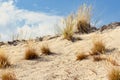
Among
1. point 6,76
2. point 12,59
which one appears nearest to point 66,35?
point 12,59

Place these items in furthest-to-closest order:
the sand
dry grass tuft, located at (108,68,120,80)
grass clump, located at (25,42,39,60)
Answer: grass clump, located at (25,42,39,60)
the sand
dry grass tuft, located at (108,68,120,80)

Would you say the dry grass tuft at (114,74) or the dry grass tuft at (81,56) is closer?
the dry grass tuft at (114,74)

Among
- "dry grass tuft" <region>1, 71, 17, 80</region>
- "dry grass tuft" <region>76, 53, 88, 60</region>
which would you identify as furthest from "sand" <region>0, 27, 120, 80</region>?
"dry grass tuft" <region>1, 71, 17, 80</region>

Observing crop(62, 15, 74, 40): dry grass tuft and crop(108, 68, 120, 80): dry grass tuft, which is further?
crop(62, 15, 74, 40): dry grass tuft

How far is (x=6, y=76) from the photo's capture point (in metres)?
8.74

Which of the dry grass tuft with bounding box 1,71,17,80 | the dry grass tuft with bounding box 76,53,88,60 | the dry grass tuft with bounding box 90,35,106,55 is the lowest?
the dry grass tuft with bounding box 1,71,17,80

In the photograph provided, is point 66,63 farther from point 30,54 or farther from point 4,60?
point 4,60

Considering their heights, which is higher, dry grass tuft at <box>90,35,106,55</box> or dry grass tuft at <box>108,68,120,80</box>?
dry grass tuft at <box>90,35,106,55</box>

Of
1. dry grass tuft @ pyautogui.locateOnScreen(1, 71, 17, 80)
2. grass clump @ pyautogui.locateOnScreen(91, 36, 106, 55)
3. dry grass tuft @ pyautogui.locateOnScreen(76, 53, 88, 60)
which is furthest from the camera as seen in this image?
grass clump @ pyautogui.locateOnScreen(91, 36, 106, 55)

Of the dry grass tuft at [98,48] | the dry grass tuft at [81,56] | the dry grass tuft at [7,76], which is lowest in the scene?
the dry grass tuft at [7,76]

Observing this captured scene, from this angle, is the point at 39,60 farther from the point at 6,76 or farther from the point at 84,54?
the point at 6,76

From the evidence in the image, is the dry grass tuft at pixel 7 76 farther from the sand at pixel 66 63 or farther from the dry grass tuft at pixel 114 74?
the dry grass tuft at pixel 114 74

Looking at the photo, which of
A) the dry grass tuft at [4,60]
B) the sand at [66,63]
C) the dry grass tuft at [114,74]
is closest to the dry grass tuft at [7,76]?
the sand at [66,63]

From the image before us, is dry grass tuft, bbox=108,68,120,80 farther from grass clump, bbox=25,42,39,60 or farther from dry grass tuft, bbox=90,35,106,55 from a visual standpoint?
grass clump, bbox=25,42,39,60
